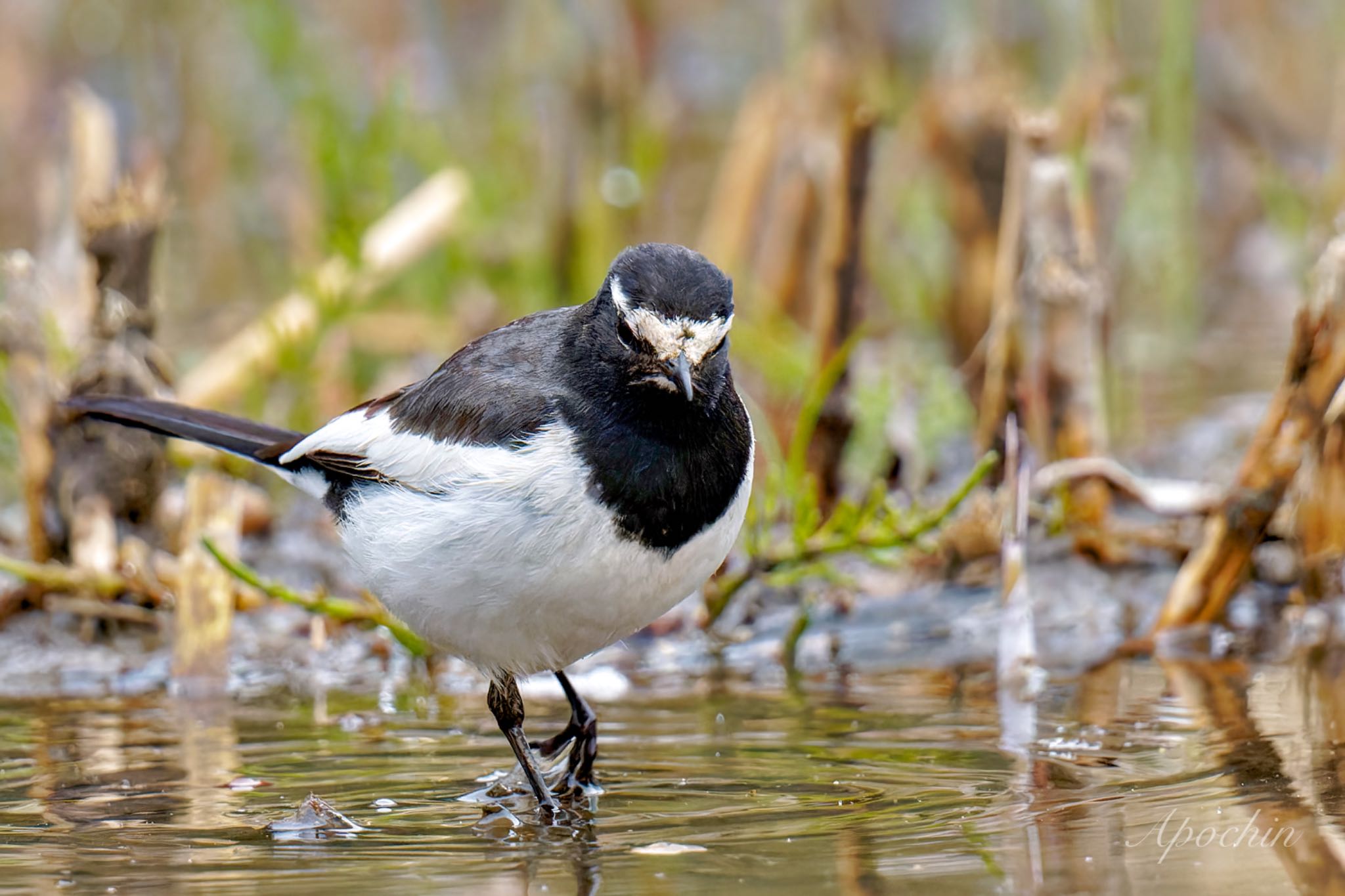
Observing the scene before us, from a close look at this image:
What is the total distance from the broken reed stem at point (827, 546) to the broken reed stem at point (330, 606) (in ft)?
3.29

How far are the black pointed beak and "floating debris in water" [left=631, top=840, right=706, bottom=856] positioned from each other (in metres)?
1.00

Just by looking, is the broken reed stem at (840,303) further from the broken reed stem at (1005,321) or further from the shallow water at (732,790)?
the shallow water at (732,790)

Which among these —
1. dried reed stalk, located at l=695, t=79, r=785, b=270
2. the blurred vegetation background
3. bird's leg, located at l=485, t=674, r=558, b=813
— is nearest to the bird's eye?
bird's leg, located at l=485, t=674, r=558, b=813

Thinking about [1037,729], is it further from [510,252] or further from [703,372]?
[510,252]

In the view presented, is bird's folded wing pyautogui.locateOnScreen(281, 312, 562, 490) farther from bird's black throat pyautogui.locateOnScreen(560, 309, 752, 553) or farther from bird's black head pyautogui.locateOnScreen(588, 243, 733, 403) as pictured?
bird's black head pyautogui.locateOnScreen(588, 243, 733, 403)

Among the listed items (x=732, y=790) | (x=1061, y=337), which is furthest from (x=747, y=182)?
(x=732, y=790)

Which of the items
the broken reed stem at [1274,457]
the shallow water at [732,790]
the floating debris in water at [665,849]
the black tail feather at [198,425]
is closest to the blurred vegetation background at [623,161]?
the black tail feather at [198,425]

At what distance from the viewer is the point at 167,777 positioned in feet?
14.3

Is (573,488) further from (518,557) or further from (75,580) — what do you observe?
(75,580)

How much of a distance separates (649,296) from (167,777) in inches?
67.6

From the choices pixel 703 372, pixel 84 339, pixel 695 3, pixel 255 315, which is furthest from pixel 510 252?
pixel 695 3

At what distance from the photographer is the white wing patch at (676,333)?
4035mm

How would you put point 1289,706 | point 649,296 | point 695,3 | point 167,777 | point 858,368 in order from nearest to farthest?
point 649,296 → point 167,777 → point 1289,706 → point 858,368 → point 695,3

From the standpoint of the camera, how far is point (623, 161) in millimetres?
8367
